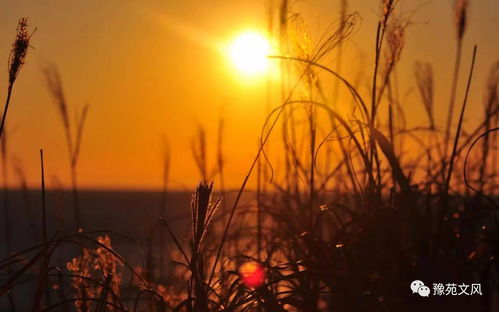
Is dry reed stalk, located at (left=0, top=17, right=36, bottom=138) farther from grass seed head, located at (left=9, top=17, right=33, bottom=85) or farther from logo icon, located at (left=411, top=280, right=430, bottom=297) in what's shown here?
logo icon, located at (left=411, top=280, right=430, bottom=297)

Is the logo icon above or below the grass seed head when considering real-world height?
below

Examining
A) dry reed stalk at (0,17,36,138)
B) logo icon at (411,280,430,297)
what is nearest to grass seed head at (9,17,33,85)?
dry reed stalk at (0,17,36,138)

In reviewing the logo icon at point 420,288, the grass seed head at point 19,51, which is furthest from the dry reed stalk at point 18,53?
the logo icon at point 420,288

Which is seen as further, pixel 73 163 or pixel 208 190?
pixel 73 163

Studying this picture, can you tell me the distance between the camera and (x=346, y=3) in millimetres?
2559

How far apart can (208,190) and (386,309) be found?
22.8 inches

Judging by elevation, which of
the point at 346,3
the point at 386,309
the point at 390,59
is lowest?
the point at 386,309

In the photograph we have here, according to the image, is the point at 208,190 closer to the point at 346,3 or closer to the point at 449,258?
the point at 449,258

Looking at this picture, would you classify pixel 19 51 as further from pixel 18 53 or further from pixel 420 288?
pixel 420 288

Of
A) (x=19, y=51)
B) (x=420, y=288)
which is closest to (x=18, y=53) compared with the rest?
(x=19, y=51)

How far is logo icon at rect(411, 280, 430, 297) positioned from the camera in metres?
1.47

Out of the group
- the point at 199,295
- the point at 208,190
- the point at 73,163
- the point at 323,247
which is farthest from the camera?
the point at 73,163

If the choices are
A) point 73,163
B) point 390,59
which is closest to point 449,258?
point 390,59

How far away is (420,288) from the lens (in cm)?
149
